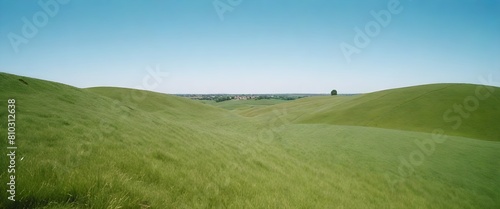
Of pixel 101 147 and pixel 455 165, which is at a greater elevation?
pixel 101 147

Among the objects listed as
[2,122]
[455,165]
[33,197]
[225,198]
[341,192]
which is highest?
[2,122]

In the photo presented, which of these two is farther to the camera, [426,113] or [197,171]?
[426,113]

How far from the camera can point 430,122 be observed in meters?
49.8

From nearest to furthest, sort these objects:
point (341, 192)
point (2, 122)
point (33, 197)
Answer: point (33, 197), point (2, 122), point (341, 192)

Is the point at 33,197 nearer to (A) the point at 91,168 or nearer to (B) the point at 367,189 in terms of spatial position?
(A) the point at 91,168

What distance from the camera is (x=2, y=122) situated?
32.6ft

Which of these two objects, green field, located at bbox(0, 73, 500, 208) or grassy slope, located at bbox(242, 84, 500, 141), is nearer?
green field, located at bbox(0, 73, 500, 208)

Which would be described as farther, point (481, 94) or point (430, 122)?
point (481, 94)

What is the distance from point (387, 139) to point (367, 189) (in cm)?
2332

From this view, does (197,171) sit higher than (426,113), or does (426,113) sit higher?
(197,171)

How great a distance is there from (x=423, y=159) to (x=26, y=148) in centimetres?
2999

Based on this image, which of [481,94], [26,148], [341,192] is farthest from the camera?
[481,94]

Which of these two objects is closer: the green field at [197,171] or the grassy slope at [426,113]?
the green field at [197,171]

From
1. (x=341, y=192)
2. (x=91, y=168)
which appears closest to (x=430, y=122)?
(x=341, y=192)
